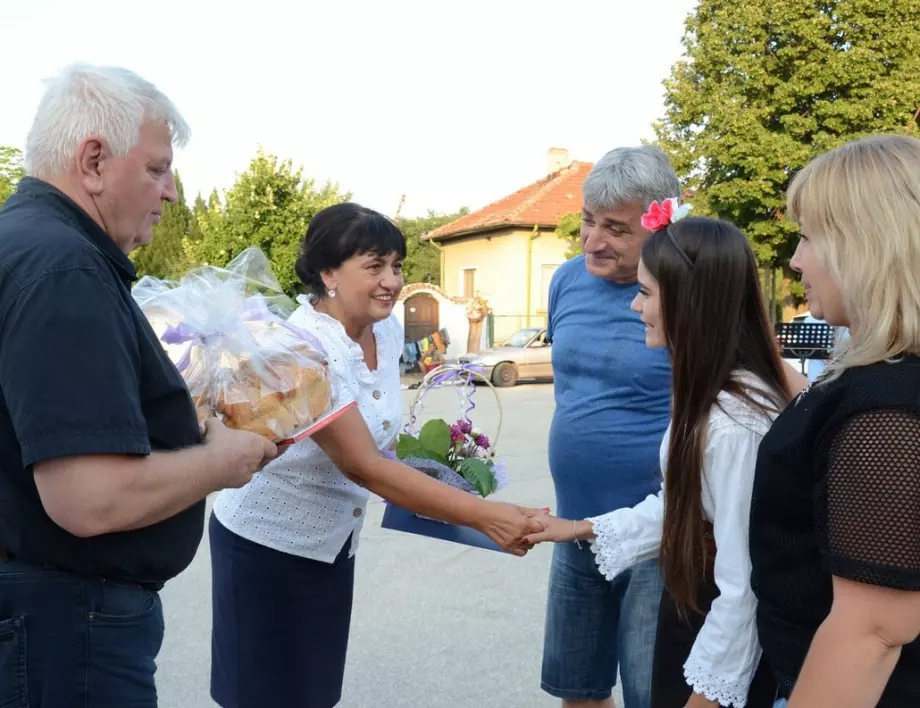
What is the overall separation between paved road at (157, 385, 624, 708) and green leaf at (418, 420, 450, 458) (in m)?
1.47

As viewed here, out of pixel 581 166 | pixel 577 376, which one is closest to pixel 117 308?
pixel 577 376

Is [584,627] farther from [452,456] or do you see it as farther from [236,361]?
[236,361]

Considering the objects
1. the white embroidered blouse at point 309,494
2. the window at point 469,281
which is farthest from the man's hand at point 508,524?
the window at point 469,281

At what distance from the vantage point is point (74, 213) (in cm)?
160

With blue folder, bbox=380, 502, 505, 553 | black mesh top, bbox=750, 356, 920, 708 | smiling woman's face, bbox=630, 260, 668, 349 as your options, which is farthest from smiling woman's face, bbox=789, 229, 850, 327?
blue folder, bbox=380, 502, 505, 553

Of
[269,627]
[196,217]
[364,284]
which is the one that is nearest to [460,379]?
[364,284]

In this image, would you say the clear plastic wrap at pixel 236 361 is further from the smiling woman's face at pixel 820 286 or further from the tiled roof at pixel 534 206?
the tiled roof at pixel 534 206

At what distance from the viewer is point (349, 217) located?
8.77 ft

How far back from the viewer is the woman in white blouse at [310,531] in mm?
2477

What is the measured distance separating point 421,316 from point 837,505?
22797mm

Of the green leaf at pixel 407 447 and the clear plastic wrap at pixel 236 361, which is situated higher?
the clear plastic wrap at pixel 236 361

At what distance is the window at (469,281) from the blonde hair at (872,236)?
89.8ft

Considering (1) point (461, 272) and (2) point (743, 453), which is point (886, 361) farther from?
(1) point (461, 272)

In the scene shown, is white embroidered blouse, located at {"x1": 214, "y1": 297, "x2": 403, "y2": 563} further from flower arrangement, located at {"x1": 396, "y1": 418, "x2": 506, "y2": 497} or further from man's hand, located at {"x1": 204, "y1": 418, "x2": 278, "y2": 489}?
man's hand, located at {"x1": 204, "y1": 418, "x2": 278, "y2": 489}
